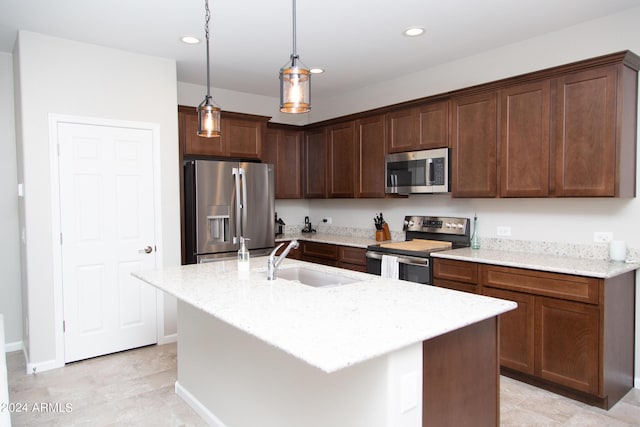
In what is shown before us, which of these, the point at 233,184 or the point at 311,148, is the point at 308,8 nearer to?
the point at 233,184

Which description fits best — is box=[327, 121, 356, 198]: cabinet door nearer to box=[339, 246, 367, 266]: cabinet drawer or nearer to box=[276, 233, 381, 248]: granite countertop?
box=[276, 233, 381, 248]: granite countertop

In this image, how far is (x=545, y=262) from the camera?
3.05 m

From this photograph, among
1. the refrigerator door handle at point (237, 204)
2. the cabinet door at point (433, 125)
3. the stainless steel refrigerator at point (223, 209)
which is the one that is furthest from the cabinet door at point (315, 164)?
the cabinet door at point (433, 125)

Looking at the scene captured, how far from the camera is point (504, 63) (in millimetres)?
3748

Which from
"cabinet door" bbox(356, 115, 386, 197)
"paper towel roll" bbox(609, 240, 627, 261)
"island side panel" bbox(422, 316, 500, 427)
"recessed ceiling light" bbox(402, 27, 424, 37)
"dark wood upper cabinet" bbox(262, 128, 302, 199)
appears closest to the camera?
"island side panel" bbox(422, 316, 500, 427)

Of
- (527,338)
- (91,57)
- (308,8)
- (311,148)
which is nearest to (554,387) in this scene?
(527,338)

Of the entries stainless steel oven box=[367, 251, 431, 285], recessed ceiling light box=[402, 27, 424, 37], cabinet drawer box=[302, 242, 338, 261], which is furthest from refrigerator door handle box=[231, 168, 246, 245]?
recessed ceiling light box=[402, 27, 424, 37]

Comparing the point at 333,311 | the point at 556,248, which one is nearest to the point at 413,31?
the point at 556,248

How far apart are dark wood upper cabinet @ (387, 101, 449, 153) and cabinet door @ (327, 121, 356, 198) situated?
58cm

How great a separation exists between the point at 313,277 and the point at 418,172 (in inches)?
71.7

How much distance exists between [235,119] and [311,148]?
112 cm

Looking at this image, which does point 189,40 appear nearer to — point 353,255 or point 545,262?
point 353,255

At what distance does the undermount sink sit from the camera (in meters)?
2.62

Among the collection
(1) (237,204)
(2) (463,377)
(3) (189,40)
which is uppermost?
(3) (189,40)
